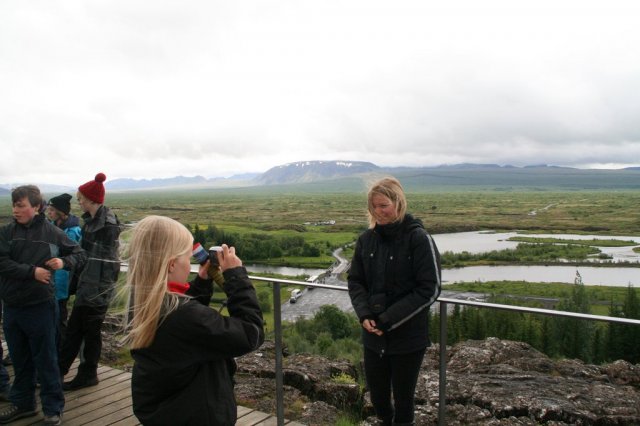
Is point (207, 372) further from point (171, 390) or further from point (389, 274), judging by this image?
point (389, 274)

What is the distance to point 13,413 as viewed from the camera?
365 centimetres

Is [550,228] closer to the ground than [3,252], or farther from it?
closer to the ground

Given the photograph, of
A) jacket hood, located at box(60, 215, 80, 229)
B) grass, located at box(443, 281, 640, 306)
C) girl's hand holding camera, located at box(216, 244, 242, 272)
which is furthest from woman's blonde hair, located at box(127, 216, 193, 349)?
grass, located at box(443, 281, 640, 306)

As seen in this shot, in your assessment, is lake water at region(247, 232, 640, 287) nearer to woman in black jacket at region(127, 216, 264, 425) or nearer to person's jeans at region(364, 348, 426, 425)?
person's jeans at region(364, 348, 426, 425)

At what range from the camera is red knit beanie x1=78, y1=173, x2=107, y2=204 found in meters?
4.01

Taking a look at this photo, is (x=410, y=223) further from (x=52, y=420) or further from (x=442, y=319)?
(x=52, y=420)

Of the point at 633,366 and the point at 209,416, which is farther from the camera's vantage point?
the point at 633,366

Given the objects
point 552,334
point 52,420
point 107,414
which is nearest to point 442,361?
point 107,414

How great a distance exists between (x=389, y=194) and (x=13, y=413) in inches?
140

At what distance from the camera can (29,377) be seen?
12.3ft

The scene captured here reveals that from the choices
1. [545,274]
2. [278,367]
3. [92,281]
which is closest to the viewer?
[278,367]

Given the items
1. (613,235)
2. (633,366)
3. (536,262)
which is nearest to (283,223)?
(536,262)

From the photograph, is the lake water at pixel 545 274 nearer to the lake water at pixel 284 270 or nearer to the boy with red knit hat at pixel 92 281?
the lake water at pixel 284 270

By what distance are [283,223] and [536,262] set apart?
56.2 meters
